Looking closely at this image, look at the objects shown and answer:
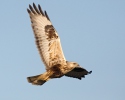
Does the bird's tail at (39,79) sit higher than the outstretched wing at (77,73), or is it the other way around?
the bird's tail at (39,79)

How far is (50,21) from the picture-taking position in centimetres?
1902

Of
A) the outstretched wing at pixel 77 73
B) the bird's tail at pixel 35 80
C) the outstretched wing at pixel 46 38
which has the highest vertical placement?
the outstretched wing at pixel 46 38

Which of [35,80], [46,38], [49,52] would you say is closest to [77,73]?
[49,52]

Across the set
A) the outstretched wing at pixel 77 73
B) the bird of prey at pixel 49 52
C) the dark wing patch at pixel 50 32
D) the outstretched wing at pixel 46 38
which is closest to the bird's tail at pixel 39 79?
the bird of prey at pixel 49 52

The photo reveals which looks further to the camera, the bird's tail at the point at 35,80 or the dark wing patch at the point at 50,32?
the dark wing patch at the point at 50,32

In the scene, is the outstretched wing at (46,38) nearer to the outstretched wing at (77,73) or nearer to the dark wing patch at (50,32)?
the dark wing patch at (50,32)

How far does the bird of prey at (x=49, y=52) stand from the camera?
55.7 feet

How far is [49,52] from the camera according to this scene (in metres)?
17.9

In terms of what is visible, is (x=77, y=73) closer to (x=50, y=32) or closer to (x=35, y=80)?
(x=50, y=32)

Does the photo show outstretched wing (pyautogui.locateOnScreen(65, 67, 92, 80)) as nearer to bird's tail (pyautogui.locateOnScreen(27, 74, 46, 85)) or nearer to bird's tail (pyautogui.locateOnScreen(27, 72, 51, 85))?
bird's tail (pyautogui.locateOnScreen(27, 72, 51, 85))

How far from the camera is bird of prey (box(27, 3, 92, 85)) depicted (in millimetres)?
16984

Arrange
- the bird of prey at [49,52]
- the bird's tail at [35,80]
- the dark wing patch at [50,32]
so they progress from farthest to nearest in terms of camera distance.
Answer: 1. the dark wing patch at [50,32]
2. the bird of prey at [49,52]
3. the bird's tail at [35,80]

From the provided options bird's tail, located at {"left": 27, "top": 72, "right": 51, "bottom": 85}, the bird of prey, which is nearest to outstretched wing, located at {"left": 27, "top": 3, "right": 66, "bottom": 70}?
the bird of prey

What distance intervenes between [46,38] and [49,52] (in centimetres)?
81
